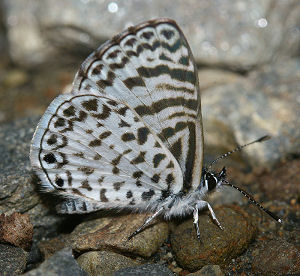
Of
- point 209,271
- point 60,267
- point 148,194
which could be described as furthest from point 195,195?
point 60,267

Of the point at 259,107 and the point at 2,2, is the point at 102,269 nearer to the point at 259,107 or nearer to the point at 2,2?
the point at 259,107

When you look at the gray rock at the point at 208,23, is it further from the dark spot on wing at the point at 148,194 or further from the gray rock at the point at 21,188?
the dark spot on wing at the point at 148,194

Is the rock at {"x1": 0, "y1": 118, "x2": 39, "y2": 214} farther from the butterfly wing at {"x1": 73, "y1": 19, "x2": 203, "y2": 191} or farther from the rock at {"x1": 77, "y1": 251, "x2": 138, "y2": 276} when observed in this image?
the butterfly wing at {"x1": 73, "y1": 19, "x2": 203, "y2": 191}

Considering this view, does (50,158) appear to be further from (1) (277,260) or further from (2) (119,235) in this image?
(1) (277,260)

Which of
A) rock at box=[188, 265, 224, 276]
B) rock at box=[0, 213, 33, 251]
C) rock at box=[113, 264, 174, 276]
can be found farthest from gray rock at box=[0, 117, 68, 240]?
rock at box=[188, 265, 224, 276]

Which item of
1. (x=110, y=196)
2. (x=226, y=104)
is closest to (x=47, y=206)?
(x=110, y=196)

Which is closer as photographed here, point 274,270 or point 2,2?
point 274,270
